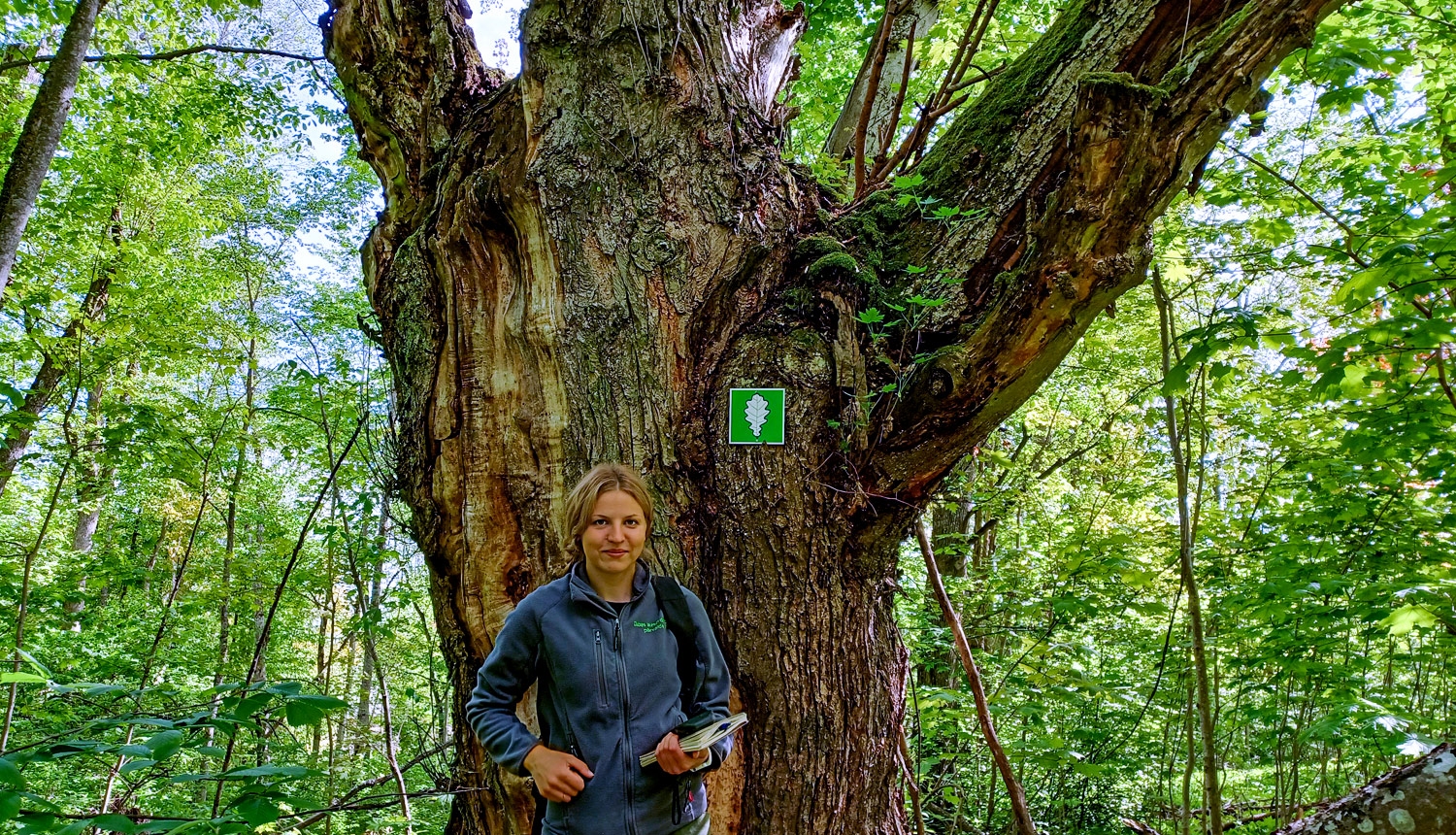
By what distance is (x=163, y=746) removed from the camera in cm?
156

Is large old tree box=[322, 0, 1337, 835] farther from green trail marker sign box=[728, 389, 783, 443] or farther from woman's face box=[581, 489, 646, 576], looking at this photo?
woman's face box=[581, 489, 646, 576]

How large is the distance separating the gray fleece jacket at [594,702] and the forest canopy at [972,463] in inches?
14.8

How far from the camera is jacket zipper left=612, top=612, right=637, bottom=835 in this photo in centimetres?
175

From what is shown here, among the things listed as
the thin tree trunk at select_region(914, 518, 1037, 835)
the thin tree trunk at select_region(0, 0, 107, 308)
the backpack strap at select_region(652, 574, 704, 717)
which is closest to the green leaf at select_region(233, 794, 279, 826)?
the backpack strap at select_region(652, 574, 704, 717)

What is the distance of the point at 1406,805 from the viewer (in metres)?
1.68

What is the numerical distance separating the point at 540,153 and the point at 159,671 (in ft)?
35.5

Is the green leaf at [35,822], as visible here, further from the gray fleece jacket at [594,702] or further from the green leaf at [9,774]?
the gray fleece jacket at [594,702]

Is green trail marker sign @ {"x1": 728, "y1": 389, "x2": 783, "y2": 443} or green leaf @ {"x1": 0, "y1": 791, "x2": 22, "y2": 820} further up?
green trail marker sign @ {"x1": 728, "y1": 389, "x2": 783, "y2": 443}

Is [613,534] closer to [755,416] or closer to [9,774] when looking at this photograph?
[755,416]

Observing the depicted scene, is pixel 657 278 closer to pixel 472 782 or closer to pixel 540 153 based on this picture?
pixel 540 153

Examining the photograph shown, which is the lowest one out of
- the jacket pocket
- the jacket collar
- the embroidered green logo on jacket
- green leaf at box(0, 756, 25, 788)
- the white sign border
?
green leaf at box(0, 756, 25, 788)

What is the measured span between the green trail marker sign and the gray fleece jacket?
0.61 metres

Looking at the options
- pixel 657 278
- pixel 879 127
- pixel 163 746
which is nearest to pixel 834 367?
pixel 657 278

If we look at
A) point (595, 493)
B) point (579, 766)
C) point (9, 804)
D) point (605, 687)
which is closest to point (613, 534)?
point (595, 493)
